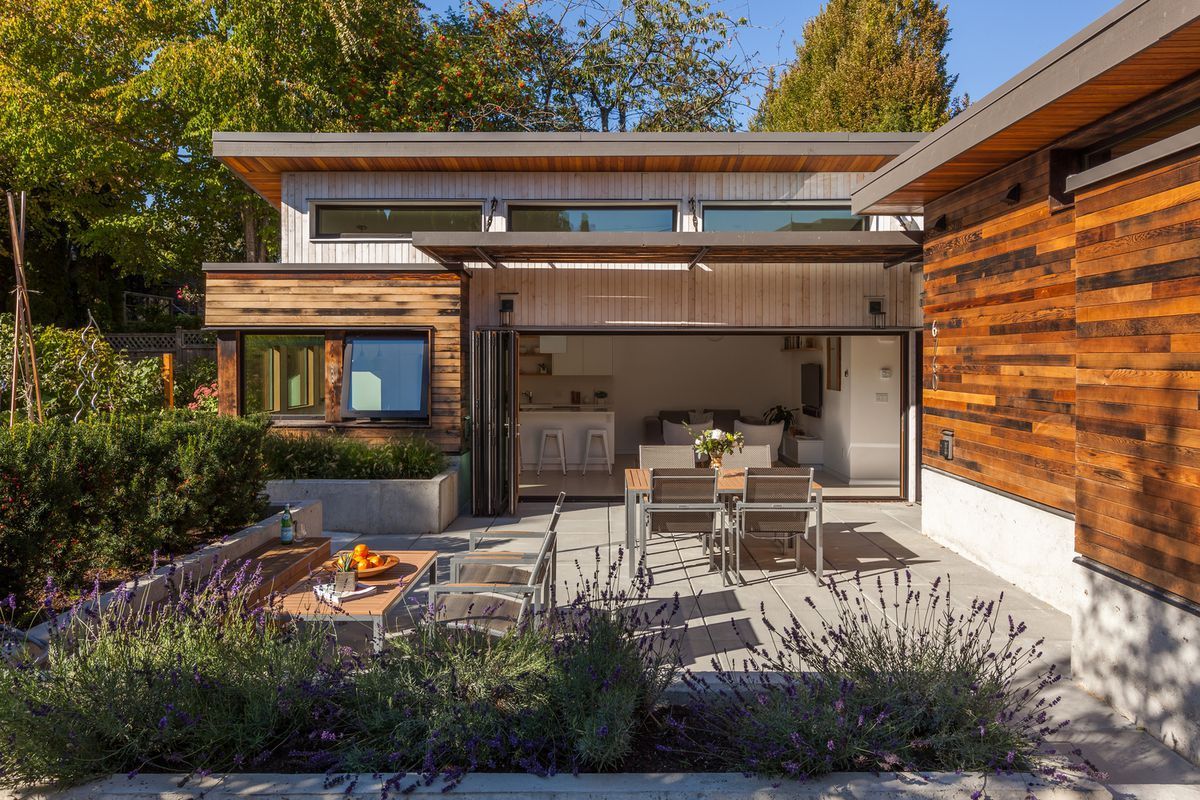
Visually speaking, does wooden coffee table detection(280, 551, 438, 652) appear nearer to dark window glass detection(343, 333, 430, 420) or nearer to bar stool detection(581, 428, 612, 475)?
dark window glass detection(343, 333, 430, 420)

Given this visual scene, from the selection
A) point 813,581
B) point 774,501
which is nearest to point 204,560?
point 774,501

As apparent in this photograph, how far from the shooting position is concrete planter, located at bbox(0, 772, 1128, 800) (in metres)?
2.59

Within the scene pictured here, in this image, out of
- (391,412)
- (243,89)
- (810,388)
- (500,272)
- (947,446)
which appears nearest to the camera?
(947,446)

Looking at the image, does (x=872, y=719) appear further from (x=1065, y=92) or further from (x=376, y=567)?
(x=1065, y=92)

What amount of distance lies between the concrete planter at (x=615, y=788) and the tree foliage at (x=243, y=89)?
54.3 ft

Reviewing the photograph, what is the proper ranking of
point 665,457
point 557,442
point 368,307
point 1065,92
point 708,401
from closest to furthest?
point 1065,92 → point 665,457 → point 368,307 → point 557,442 → point 708,401

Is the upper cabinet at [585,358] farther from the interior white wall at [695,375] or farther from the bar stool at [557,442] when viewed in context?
the bar stool at [557,442]

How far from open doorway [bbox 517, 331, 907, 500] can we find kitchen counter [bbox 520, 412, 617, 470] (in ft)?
0.05

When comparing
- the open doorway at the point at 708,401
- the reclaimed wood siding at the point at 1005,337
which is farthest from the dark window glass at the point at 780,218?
the reclaimed wood siding at the point at 1005,337

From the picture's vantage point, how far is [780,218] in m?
9.55

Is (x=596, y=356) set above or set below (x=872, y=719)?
above

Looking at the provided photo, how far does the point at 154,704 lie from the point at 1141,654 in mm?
4167

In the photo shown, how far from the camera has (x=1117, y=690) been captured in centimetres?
382

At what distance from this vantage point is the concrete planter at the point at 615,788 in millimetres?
2594
